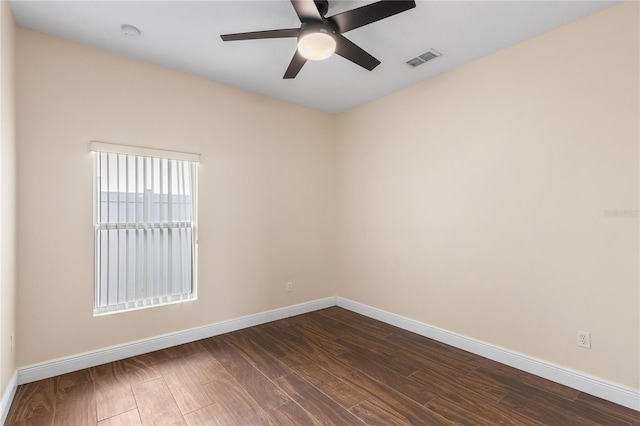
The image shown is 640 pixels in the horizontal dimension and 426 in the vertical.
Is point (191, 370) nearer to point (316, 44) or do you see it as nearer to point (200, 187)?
point (200, 187)

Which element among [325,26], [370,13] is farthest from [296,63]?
[370,13]

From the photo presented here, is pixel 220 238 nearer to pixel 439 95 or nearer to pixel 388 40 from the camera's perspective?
pixel 388 40

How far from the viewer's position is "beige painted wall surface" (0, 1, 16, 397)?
198 cm

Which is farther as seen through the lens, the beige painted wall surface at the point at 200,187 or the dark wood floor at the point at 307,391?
the beige painted wall surface at the point at 200,187

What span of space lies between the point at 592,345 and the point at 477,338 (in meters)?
0.86

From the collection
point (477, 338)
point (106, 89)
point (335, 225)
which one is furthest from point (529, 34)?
point (106, 89)

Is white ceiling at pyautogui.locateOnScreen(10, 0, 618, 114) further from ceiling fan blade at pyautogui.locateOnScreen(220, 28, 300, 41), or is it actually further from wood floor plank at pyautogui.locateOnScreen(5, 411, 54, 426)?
wood floor plank at pyautogui.locateOnScreen(5, 411, 54, 426)

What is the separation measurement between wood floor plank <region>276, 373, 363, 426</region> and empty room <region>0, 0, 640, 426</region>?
0.06 ft

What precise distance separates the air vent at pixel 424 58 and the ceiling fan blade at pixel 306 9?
134 centimetres

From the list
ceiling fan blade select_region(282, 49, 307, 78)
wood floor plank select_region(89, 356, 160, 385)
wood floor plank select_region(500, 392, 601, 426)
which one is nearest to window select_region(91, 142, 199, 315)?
wood floor plank select_region(89, 356, 160, 385)

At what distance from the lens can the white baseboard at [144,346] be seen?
2432 millimetres

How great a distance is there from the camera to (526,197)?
2.61 metres

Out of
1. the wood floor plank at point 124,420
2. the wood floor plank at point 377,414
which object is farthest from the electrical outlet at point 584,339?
the wood floor plank at point 124,420

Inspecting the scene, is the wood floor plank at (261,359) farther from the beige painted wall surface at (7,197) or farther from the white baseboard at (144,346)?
the beige painted wall surface at (7,197)
